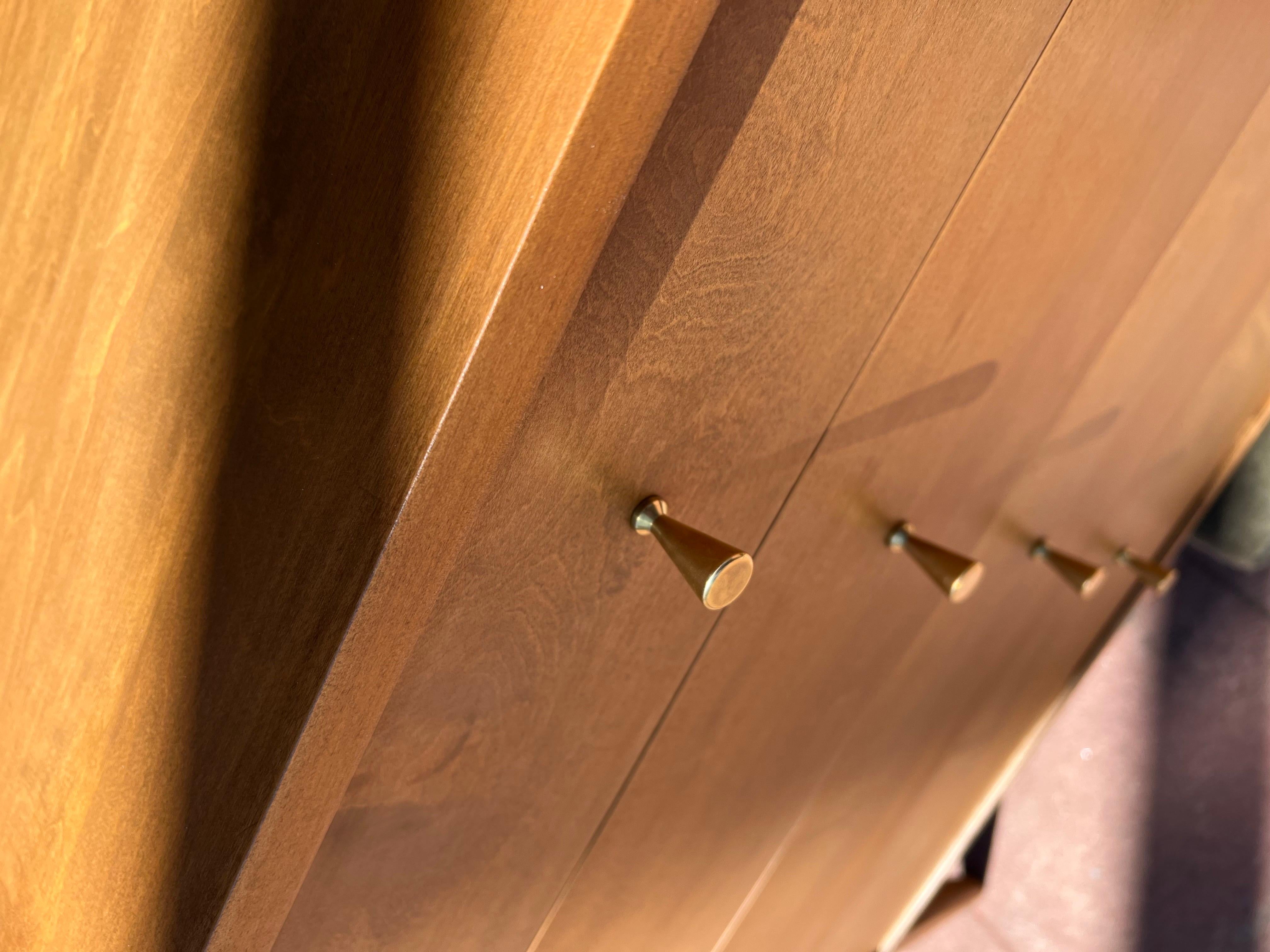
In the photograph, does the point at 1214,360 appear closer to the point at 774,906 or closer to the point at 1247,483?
the point at 1247,483

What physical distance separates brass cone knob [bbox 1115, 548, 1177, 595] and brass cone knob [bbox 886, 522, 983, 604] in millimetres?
446

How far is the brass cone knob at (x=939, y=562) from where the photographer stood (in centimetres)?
60

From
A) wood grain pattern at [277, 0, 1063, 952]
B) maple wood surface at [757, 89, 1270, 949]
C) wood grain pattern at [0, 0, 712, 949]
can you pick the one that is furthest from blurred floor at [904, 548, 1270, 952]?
wood grain pattern at [0, 0, 712, 949]

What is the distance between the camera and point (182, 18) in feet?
1.23

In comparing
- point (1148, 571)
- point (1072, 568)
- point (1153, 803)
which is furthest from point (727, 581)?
point (1153, 803)

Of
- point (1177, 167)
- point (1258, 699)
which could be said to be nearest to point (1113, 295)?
point (1177, 167)

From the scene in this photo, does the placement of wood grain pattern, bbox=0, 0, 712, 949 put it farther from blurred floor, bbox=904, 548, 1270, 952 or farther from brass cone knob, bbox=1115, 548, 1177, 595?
blurred floor, bbox=904, 548, 1270, 952

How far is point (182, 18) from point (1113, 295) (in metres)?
0.54

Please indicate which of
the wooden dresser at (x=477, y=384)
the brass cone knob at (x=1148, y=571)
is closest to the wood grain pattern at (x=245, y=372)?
the wooden dresser at (x=477, y=384)

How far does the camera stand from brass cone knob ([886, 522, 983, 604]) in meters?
0.60

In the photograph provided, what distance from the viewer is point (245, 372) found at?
361 millimetres

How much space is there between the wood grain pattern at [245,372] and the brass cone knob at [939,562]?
0.36m

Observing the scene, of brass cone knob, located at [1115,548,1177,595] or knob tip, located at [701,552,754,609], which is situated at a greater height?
knob tip, located at [701,552,754,609]

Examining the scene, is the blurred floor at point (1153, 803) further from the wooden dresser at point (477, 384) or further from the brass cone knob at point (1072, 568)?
the wooden dresser at point (477, 384)
